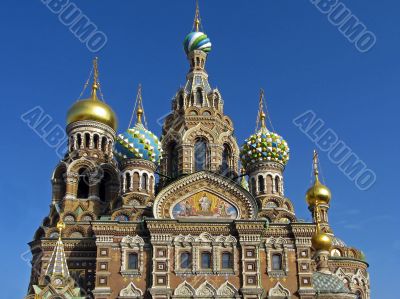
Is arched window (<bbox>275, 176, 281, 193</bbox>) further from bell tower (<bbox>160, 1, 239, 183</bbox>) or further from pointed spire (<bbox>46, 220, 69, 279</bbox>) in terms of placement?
pointed spire (<bbox>46, 220, 69, 279</bbox>)

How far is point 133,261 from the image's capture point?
75.3 ft

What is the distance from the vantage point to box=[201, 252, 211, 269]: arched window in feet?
75.3

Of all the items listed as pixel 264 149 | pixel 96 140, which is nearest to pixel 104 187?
pixel 96 140

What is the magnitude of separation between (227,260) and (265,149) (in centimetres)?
622

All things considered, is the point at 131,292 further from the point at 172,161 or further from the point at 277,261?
the point at 172,161

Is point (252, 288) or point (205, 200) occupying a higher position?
point (205, 200)

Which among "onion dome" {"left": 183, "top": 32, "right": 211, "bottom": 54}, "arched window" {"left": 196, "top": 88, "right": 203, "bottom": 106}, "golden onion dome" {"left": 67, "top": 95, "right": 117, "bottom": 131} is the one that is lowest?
"golden onion dome" {"left": 67, "top": 95, "right": 117, "bottom": 131}

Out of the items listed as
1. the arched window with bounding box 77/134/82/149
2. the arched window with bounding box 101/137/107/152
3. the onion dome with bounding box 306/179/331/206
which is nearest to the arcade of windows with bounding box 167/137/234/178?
the arched window with bounding box 101/137/107/152

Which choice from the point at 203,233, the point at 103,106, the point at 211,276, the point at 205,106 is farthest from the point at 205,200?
the point at 103,106

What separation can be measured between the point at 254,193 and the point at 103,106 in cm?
842

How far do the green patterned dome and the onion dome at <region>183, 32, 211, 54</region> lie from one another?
20.3 feet

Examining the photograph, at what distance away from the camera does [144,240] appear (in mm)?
23203

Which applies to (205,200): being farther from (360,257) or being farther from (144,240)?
(360,257)

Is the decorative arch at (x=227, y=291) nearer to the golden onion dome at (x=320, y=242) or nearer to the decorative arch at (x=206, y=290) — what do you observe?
the decorative arch at (x=206, y=290)
